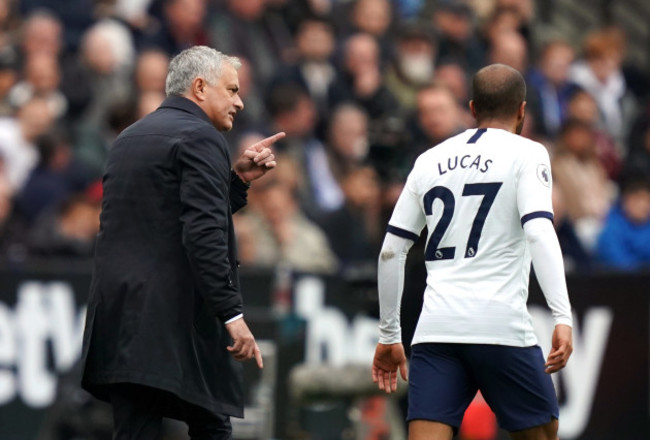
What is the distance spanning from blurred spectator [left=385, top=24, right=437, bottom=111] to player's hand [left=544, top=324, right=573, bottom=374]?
9153 millimetres

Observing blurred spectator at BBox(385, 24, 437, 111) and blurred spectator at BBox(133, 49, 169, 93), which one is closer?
blurred spectator at BBox(133, 49, 169, 93)

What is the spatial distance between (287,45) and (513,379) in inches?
377

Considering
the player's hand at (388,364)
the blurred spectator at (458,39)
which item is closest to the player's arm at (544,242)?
the player's hand at (388,364)

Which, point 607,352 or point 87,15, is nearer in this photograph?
point 607,352

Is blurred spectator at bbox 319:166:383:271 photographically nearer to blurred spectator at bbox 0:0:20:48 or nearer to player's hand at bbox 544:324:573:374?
blurred spectator at bbox 0:0:20:48

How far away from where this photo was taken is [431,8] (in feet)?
59.6

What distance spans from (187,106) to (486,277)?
161 centimetres

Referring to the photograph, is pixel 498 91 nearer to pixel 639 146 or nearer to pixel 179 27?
pixel 179 27

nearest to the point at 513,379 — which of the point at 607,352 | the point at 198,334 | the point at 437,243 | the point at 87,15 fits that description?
the point at 437,243

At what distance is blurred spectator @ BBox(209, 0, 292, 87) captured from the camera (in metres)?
15.1

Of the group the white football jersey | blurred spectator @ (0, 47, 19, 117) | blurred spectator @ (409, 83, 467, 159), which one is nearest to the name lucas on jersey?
the white football jersey

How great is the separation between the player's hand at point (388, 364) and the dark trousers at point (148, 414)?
0.80 meters

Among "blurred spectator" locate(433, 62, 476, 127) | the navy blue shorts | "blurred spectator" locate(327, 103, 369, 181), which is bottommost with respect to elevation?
the navy blue shorts

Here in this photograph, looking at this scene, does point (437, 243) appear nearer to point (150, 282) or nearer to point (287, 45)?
point (150, 282)
